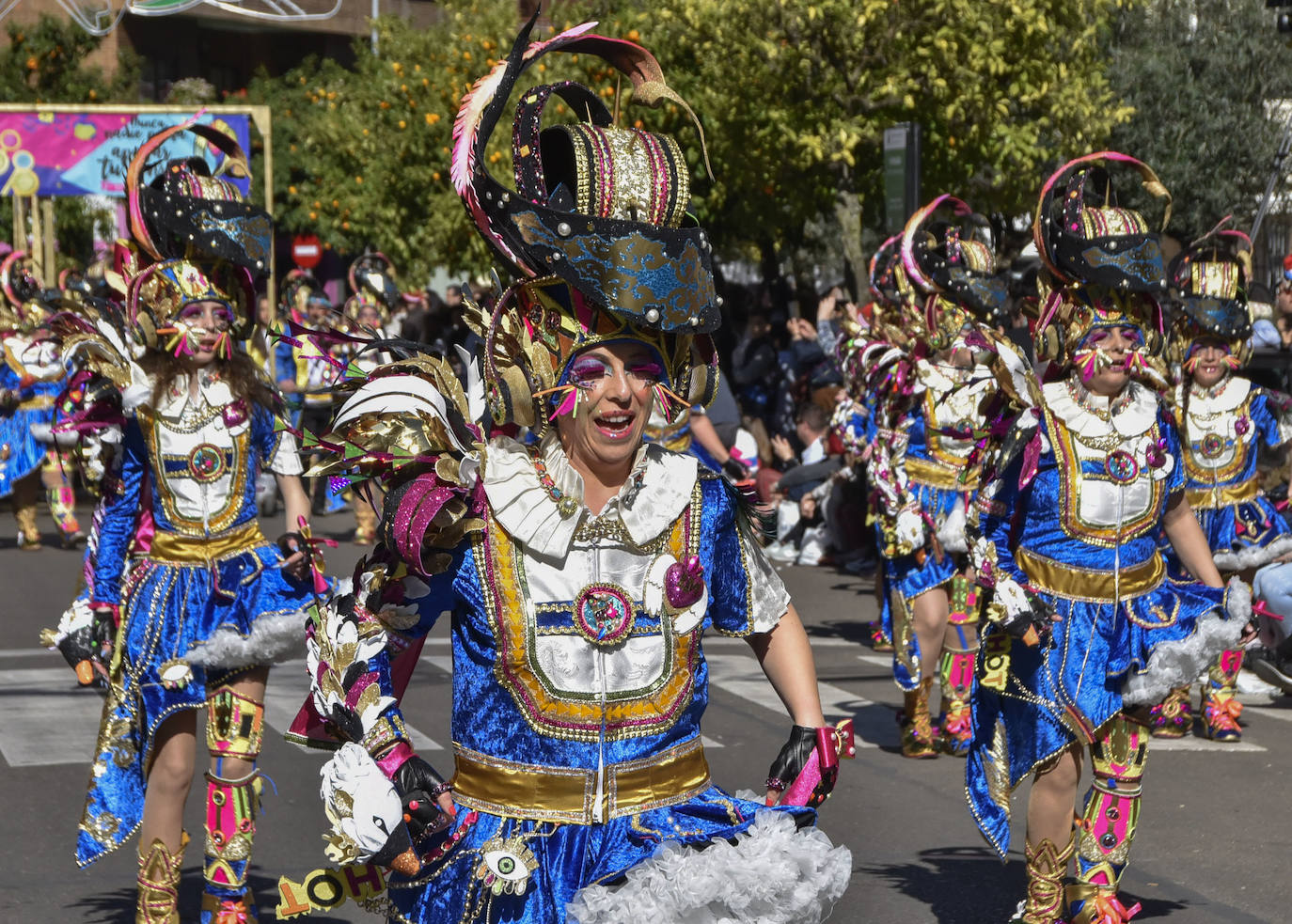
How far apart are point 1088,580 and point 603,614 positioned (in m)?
2.75

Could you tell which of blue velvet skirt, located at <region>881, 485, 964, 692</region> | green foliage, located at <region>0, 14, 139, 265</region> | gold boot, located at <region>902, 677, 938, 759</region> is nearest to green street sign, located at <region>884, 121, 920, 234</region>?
blue velvet skirt, located at <region>881, 485, 964, 692</region>

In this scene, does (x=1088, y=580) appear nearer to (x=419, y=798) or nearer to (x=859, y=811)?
(x=859, y=811)

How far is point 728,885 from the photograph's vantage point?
11.3 feet

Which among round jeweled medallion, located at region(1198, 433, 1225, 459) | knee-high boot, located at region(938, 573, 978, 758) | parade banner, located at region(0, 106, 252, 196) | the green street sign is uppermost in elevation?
parade banner, located at region(0, 106, 252, 196)

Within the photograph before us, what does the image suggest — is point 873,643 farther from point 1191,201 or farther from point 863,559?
point 1191,201

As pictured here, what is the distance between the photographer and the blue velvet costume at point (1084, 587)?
5988 mm

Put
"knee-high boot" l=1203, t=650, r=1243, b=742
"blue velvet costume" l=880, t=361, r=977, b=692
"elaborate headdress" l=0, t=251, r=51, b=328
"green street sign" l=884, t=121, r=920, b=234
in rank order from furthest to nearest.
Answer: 1. "elaborate headdress" l=0, t=251, r=51, b=328
2. "green street sign" l=884, t=121, r=920, b=234
3. "knee-high boot" l=1203, t=650, r=1243, b=742
4. "blue velvet costume" l=880, t=361, r=977, b=692

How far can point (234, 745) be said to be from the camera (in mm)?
6035

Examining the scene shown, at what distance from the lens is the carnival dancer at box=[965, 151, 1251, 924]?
598 centimetres

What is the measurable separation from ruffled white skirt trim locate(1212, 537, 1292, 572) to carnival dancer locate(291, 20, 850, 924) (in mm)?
6446

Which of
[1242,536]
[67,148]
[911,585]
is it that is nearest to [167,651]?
[911,585]

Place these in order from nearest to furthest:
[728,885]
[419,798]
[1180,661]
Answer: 1. [728,885]
2. [419,798]
3. [1180,661]

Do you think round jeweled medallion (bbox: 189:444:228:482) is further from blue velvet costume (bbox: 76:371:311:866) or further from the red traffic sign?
the red traffic sign

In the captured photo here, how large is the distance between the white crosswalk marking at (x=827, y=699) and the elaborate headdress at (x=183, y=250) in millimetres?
3928
